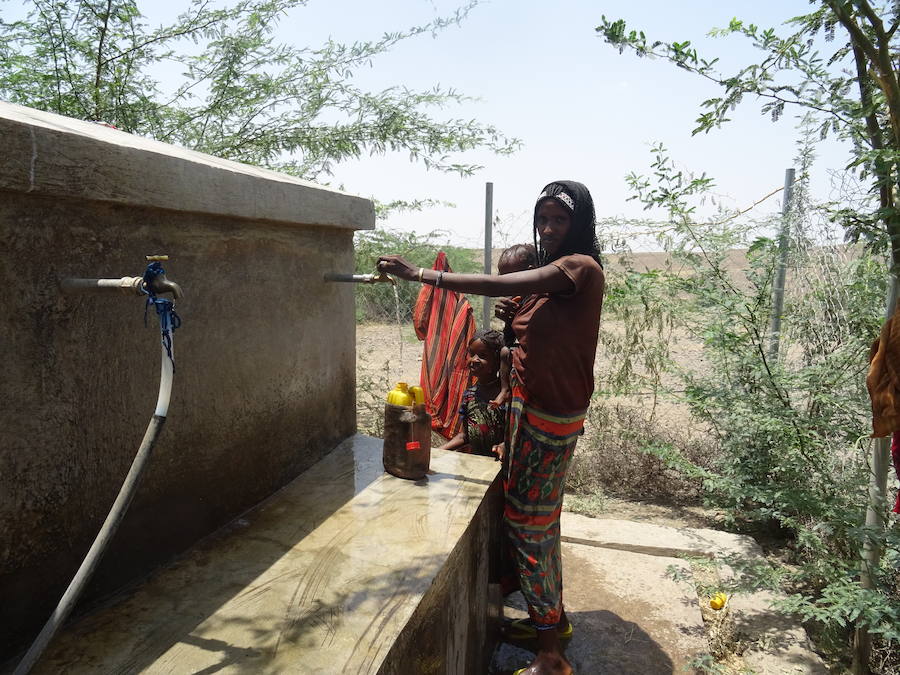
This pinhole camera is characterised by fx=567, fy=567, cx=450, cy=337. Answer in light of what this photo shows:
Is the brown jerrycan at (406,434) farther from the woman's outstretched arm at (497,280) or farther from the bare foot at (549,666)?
the bare foot at (549,666)

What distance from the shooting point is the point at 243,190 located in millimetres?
1770

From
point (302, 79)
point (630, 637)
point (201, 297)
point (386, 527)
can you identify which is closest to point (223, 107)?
point (302, 79)

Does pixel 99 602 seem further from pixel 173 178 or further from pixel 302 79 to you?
pixel 302 79

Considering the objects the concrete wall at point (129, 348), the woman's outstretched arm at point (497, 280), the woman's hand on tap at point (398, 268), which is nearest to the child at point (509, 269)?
the woman's outstretched arm at point (497, 280)

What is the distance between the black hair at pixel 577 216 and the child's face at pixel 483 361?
0.78m

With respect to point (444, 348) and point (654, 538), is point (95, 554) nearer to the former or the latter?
point (444, 348)

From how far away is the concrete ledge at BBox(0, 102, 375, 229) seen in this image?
1.12m

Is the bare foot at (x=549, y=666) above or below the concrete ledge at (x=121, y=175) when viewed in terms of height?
below

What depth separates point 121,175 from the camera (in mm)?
1348

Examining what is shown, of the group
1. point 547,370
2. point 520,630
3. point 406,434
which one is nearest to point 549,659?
point 520,630

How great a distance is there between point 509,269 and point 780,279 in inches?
77.6

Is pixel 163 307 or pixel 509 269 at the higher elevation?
pixel 509 269

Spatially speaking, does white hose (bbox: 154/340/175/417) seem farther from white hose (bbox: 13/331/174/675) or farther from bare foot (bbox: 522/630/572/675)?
bare foot (bbox: 522/630/572/675)

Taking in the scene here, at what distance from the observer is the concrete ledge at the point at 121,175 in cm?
112
